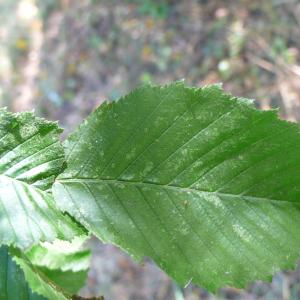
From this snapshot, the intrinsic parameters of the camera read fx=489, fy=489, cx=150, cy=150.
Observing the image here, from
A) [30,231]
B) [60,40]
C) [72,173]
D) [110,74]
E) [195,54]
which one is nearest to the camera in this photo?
[30,231]

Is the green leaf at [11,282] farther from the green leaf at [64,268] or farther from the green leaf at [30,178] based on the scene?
the green leaf at [64,268]

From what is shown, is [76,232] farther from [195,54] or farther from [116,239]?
[195,54]

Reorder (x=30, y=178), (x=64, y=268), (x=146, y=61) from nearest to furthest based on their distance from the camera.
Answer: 1. (x=30, y=178)
2. (x=64, y=268)
3. (x=146, y=61)

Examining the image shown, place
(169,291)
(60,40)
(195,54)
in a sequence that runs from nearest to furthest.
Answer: (169,291) < (195,54) < (60,40)

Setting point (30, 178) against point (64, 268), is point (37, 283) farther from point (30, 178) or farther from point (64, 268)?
point (64, 268)

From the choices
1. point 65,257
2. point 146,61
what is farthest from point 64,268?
point 146,61

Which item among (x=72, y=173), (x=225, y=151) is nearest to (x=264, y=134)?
(x=225, y=151)

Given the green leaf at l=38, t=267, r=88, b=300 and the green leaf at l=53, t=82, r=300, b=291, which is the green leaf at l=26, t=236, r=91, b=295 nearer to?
the green leaf at l=38, t=267, r=88, b=300
